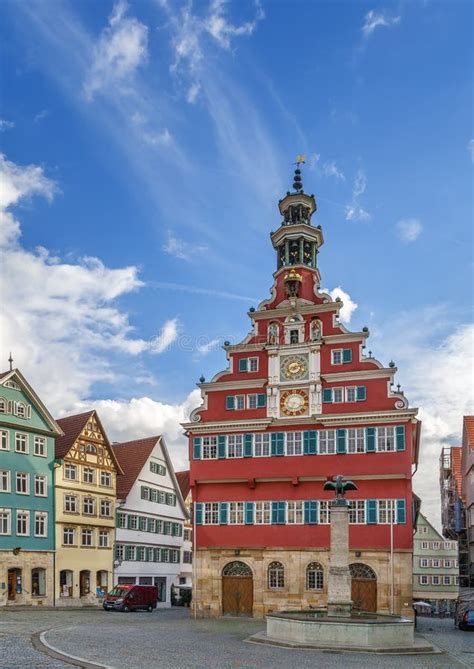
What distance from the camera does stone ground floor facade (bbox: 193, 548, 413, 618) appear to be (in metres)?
36.2

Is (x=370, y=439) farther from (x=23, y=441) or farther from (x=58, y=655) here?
(x=58, y=655)

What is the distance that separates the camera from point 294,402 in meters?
40.1

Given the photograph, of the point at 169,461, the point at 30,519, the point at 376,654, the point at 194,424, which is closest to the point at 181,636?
the point at 376,654

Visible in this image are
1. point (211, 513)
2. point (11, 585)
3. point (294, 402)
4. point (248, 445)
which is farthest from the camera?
point (11, 585)

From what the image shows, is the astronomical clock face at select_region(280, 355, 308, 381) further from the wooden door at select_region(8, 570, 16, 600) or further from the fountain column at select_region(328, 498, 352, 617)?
the wooden door at select_region(8, 570, 16, 600)

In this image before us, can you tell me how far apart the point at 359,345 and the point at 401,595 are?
1219cm

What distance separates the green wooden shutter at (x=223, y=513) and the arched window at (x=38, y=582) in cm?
1130

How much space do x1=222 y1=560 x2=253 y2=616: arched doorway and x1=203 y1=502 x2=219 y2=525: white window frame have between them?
2299 millimetres

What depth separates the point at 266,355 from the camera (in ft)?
136

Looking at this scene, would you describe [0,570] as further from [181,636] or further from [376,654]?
[376,654]

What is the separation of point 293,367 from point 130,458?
19.6m

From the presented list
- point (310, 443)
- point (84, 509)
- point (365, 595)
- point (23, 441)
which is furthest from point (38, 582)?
point (365, 595)

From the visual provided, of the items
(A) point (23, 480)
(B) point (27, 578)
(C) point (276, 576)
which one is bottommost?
(B) point (27, 578)

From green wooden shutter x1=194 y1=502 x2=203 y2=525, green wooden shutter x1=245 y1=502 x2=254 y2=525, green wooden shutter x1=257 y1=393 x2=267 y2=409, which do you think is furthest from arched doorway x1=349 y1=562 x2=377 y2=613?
green wooden shutter x1=257 y1=393 x2=267 y2=409
